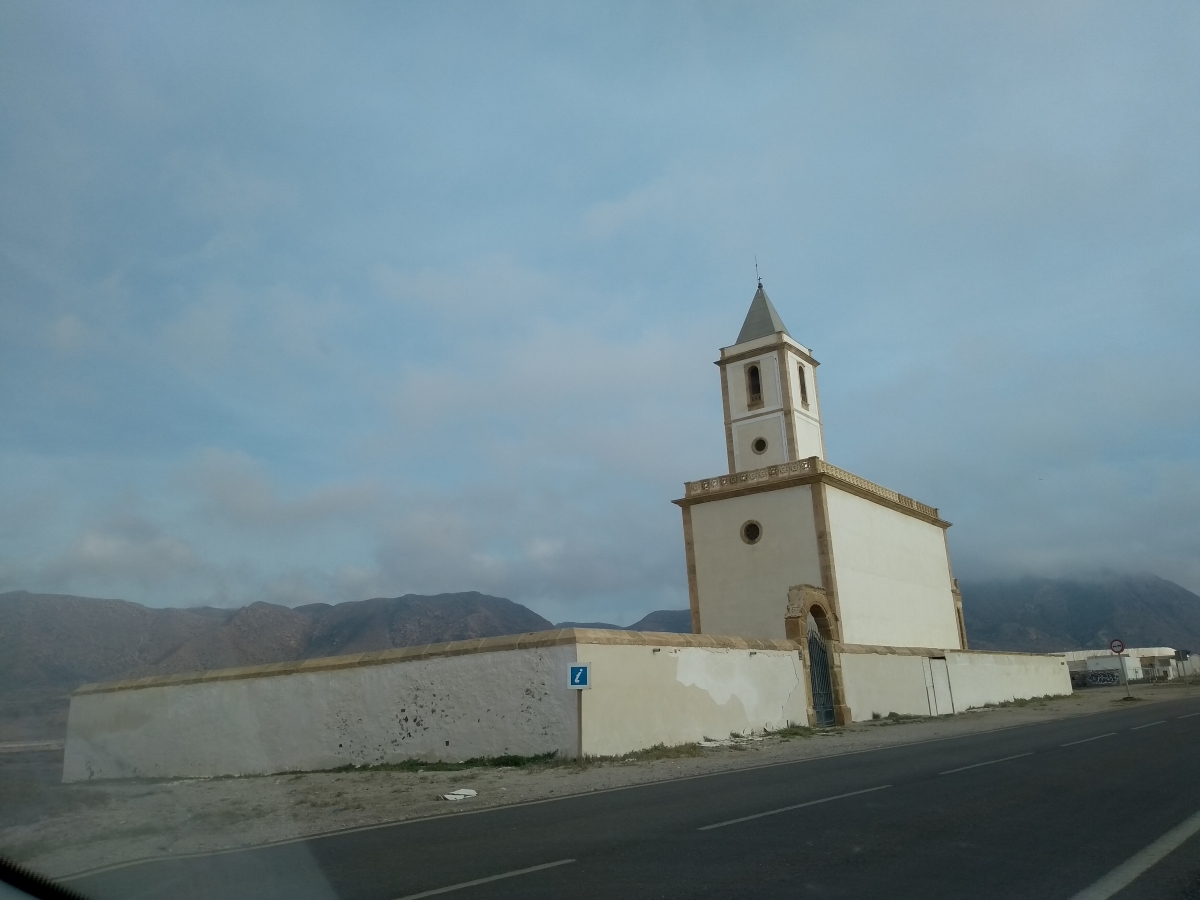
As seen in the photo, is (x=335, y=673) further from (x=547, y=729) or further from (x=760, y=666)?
(x=760, y=666)

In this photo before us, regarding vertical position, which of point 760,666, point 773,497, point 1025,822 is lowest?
point 1025,822

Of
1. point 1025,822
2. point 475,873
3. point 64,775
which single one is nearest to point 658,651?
point 1025,822

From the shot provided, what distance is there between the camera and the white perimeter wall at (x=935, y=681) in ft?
103

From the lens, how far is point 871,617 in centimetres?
3762

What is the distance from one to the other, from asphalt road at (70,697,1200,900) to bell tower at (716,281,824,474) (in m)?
26.7

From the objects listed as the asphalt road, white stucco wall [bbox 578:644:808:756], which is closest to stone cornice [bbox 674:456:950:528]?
white stucco wall [bbox 578:644:808:756]

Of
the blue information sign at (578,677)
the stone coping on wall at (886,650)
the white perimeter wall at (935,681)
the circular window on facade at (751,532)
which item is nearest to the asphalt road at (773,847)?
the blue information sign at (578,677)

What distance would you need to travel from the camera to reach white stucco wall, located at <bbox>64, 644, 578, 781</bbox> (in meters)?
19.2

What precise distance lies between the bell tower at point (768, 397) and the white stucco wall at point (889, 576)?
3787mm

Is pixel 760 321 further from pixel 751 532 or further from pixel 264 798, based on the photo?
pixel 264 798

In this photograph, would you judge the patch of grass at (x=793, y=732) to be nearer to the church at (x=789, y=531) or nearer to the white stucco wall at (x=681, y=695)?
the white stucco wall at (x=681, y=695)

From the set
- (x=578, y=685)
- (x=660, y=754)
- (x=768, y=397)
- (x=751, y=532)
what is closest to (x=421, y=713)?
(x=578, y=685)

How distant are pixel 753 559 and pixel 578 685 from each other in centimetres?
1971

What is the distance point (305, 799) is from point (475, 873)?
858cm
